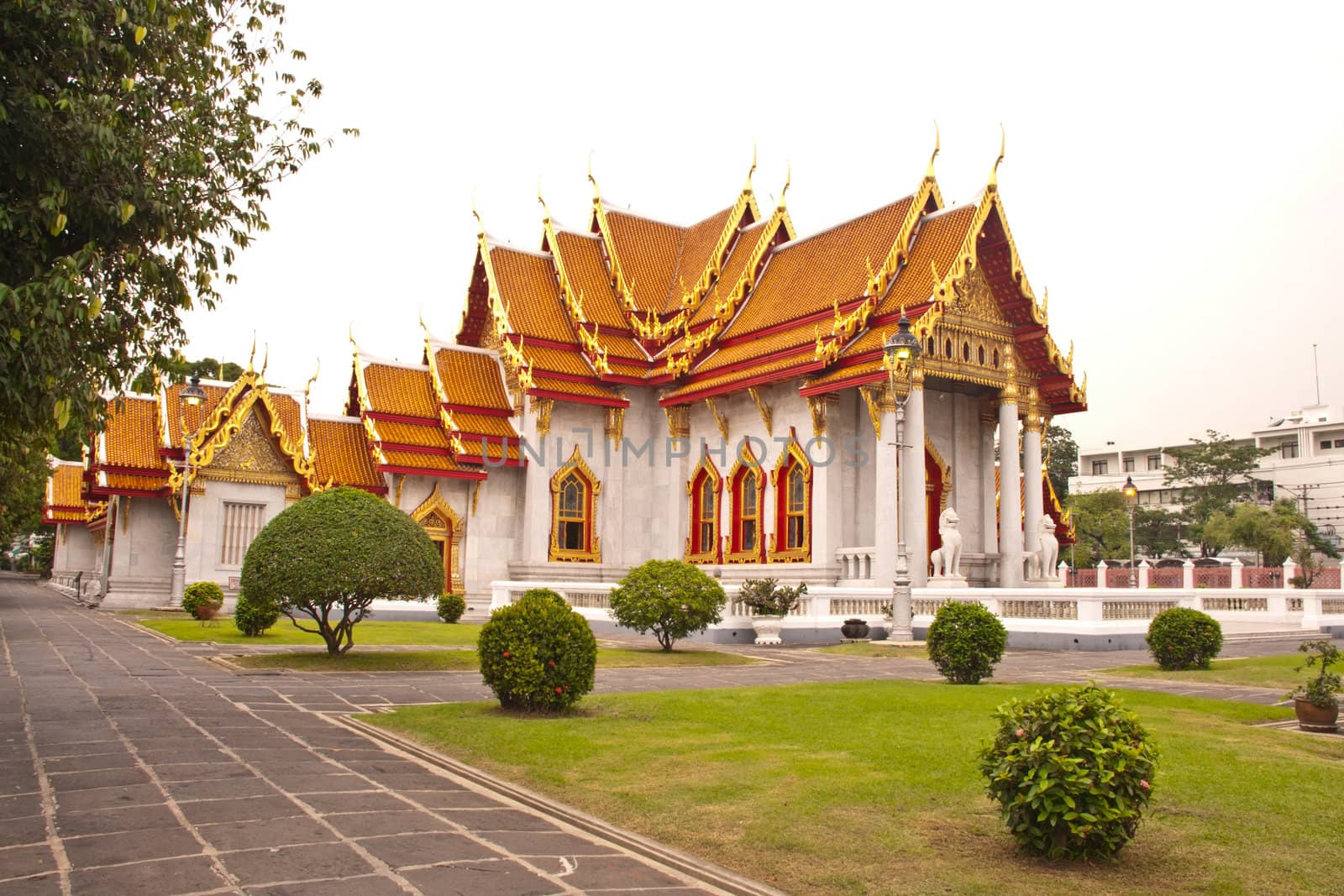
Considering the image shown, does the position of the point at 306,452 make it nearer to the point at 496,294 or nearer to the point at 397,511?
the point at 496,294

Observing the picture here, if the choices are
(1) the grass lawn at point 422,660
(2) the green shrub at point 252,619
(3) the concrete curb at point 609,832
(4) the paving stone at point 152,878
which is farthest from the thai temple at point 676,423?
(4) the paving stone at point 152,878

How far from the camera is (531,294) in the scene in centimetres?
3275

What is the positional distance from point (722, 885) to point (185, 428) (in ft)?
92.4

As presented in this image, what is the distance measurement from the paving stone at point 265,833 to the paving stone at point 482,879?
0.85m

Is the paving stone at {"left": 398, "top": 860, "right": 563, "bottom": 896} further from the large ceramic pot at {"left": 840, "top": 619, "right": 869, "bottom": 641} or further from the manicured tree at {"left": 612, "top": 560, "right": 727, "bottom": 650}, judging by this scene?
the large ceramic pot at {"left": 840, "top": 619, "right": 869, "bottom": 641}

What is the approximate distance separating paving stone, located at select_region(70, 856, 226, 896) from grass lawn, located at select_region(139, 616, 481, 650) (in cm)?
1323

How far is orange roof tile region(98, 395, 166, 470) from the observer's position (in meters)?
29.9

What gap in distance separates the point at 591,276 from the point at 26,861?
2882cm

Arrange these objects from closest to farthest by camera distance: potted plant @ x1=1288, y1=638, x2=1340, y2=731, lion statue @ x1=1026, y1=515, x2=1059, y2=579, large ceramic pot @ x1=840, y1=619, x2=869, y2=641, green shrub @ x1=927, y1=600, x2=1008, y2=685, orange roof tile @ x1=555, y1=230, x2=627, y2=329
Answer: potted plant @ x1=1288, y1=638, x2=1340, y2=731, green shrub @ x1=927, y1=600, x2=1008, y2=685, large ceramic pot @ x1=840, y1=619, x2=869, y2=641, lion statue @ x1=1026, y1=515, x2=1059, y2=579, orange roof tile @ x1=555, y1=230, x2=627, y2=329

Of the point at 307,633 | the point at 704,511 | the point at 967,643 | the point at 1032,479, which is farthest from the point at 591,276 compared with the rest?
the point at 967,643

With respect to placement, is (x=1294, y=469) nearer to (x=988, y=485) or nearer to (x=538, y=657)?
(x=988, y=485)

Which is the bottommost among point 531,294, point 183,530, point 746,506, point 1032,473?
point 183,530

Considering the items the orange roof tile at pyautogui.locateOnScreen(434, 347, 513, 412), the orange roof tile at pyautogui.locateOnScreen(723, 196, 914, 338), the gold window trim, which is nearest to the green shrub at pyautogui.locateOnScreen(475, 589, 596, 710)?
the orange roof tile at pyautogui.locateOnScreen(723, 196, 914, 338)

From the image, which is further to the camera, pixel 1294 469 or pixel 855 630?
pixel 1294 469
